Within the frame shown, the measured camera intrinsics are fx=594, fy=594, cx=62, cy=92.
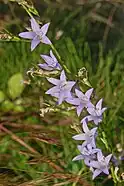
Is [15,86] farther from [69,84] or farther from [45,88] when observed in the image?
[69,84]

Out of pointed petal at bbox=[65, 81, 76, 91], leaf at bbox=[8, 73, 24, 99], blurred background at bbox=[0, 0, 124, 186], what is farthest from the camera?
leaf at bbox=[8, 73, 24, 99]

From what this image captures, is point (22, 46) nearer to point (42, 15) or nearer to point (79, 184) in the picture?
point (42, 15)

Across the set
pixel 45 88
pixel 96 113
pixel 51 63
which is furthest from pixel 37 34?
pixel 45 88

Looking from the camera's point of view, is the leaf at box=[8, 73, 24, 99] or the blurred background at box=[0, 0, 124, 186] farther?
the leaf at box=[8, 73, 24, 99]

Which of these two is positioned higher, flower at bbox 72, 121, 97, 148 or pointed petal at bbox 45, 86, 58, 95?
pointed petal at bbox 45, 86, 58, 95

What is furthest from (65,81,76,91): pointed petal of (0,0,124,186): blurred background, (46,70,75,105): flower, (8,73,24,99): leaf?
(8,73,24,99): leaf

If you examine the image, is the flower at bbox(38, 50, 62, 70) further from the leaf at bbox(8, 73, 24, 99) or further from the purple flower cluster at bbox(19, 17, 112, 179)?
the leaf at bbox(8, 73, 24, 99)

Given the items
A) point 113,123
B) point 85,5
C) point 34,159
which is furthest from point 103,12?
point 34,159
